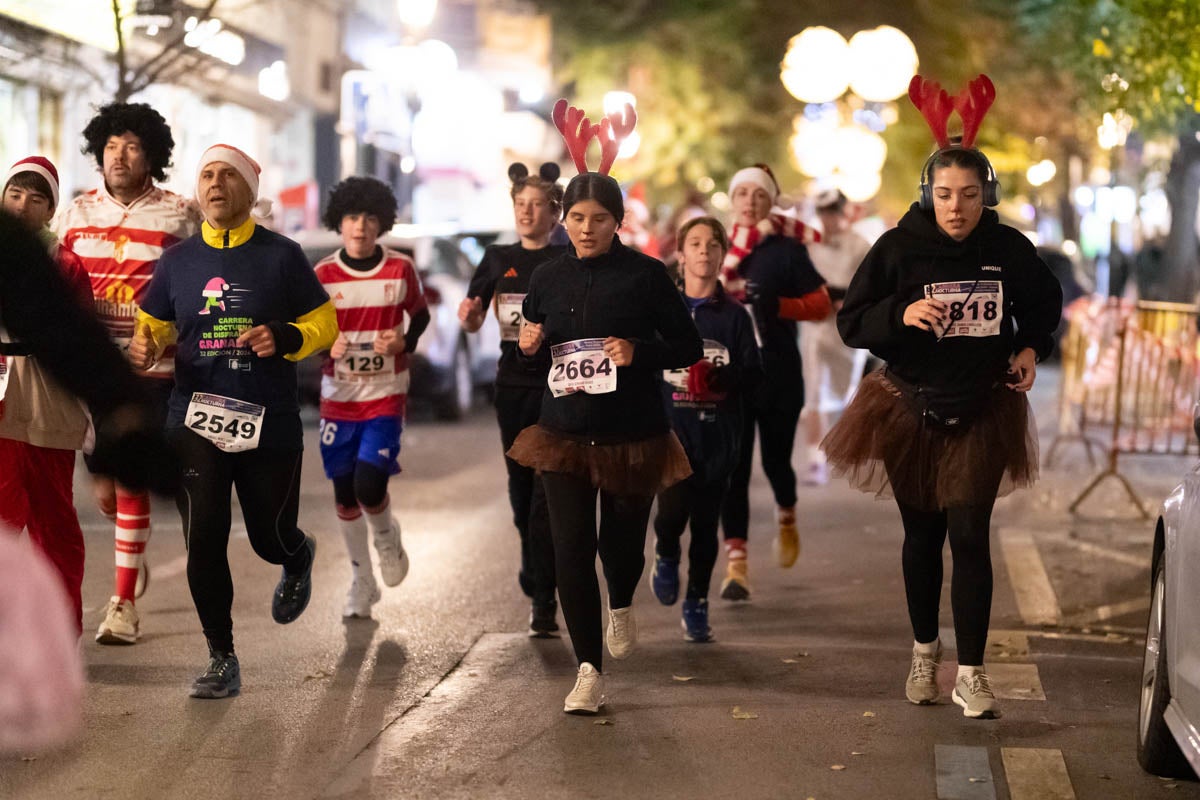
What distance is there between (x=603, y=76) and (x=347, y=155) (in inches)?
641

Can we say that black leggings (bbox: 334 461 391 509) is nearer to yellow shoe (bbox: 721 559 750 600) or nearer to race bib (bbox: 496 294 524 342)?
race bib (bbox: 496 294 524 342)

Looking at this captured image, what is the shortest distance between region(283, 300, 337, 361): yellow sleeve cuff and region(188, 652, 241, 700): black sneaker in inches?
44.8

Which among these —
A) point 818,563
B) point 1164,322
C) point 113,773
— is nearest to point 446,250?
point 1164,322

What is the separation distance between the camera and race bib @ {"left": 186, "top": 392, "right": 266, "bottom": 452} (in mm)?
7129

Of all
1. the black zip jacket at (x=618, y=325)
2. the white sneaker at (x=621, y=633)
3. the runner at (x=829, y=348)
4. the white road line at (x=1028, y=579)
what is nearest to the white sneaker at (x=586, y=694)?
the white sneaker at (x=621, y=633)

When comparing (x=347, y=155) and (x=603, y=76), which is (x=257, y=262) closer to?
(x=347, y=155)

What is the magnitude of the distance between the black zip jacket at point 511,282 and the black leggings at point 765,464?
1.27 m

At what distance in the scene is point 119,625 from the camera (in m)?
8.16

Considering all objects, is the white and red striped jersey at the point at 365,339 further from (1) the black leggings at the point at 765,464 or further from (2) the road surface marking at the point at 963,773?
(2) the road surface marking at the point at 963,773

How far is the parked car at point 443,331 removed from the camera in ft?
62.5

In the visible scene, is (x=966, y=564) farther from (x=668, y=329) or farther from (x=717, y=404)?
(x=717, y=404)

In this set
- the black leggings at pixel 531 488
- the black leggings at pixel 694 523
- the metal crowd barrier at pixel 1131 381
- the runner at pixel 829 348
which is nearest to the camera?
the black leggings at pixel 531 488

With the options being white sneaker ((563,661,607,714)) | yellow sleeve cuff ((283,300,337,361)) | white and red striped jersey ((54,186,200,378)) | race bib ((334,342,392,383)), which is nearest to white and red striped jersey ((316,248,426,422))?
race bib ((334,342,392,383))

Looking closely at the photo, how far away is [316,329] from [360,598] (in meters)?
1.97
